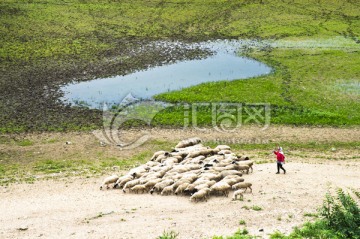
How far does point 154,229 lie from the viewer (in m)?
19.6

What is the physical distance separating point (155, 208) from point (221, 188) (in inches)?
148

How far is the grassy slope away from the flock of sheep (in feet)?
29.3

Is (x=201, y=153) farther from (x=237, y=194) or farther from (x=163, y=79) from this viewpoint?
(x=163, y=79)

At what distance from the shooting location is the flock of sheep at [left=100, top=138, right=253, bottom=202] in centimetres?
2384

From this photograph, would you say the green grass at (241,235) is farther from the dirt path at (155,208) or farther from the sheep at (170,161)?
the sheep at (170,161)

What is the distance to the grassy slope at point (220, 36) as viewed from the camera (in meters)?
40.7

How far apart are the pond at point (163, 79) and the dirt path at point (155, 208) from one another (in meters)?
17.5

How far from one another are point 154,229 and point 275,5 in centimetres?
6753

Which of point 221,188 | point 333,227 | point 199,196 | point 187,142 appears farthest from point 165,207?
point 187,142

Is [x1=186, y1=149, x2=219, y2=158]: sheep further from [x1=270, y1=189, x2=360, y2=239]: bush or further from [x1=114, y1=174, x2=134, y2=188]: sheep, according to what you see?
[x1=270, y1=189, x2=360, y2=239]: bush

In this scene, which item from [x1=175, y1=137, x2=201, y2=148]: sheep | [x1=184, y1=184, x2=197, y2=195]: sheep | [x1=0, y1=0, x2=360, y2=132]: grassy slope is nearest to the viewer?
[x1=184, y1=184, x2=197, y2=195]: sheep

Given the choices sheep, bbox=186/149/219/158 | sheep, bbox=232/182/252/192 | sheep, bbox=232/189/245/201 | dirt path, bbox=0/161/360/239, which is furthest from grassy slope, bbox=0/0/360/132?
sheep, bbox=232/189/245/201

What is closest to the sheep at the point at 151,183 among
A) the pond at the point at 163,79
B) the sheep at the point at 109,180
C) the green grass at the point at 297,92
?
the sheep at the point at 109,180

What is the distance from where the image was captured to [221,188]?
77.3 ft
